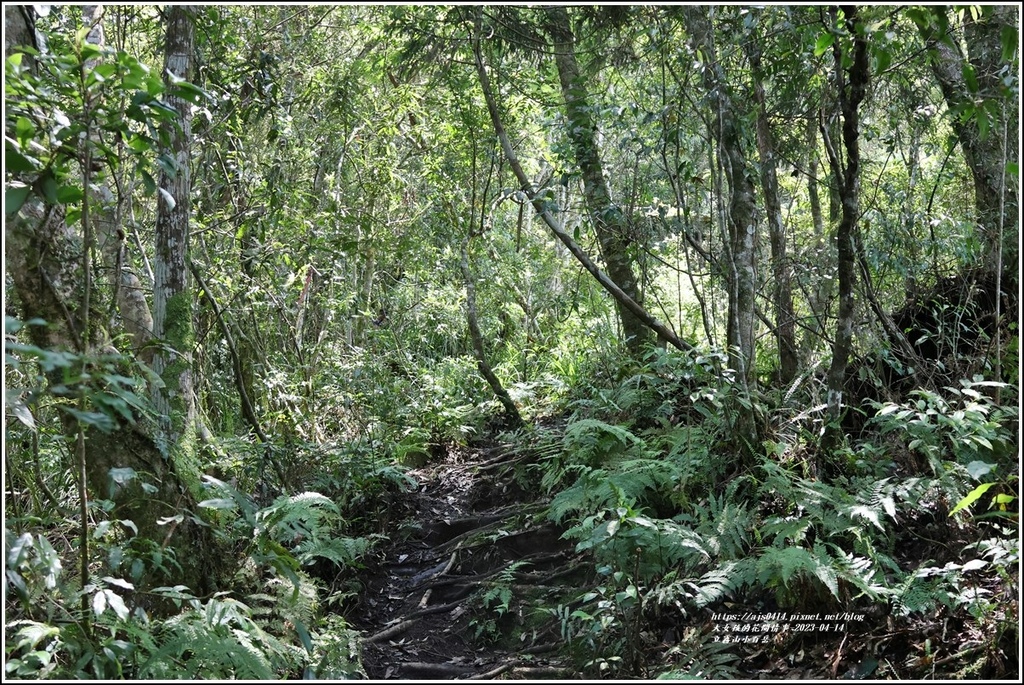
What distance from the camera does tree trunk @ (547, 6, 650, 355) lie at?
6.39 metres

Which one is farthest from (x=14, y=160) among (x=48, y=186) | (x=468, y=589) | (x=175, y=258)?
(x=468, y=589)

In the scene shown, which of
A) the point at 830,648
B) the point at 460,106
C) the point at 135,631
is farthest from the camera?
the point at 460,106

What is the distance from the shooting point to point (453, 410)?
821 centimetres

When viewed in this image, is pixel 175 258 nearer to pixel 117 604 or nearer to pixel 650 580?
pixel 117 604

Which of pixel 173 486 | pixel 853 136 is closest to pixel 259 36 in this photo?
pixel 173 486

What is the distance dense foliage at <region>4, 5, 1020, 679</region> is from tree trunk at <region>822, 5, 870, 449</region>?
28 millimetres

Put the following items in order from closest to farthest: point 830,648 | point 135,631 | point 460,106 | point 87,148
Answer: point 87,148 → point 135,631 → point 830,648 → point 460,106

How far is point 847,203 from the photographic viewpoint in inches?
170

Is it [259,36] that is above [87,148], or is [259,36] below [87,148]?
above

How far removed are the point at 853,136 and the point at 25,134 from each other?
12.5 feet

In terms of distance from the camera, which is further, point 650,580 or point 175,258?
point 175,258

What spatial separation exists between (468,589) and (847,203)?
340cm

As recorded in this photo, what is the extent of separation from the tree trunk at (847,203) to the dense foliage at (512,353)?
3 centimetres

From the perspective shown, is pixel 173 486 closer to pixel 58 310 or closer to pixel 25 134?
pixel 58 310
